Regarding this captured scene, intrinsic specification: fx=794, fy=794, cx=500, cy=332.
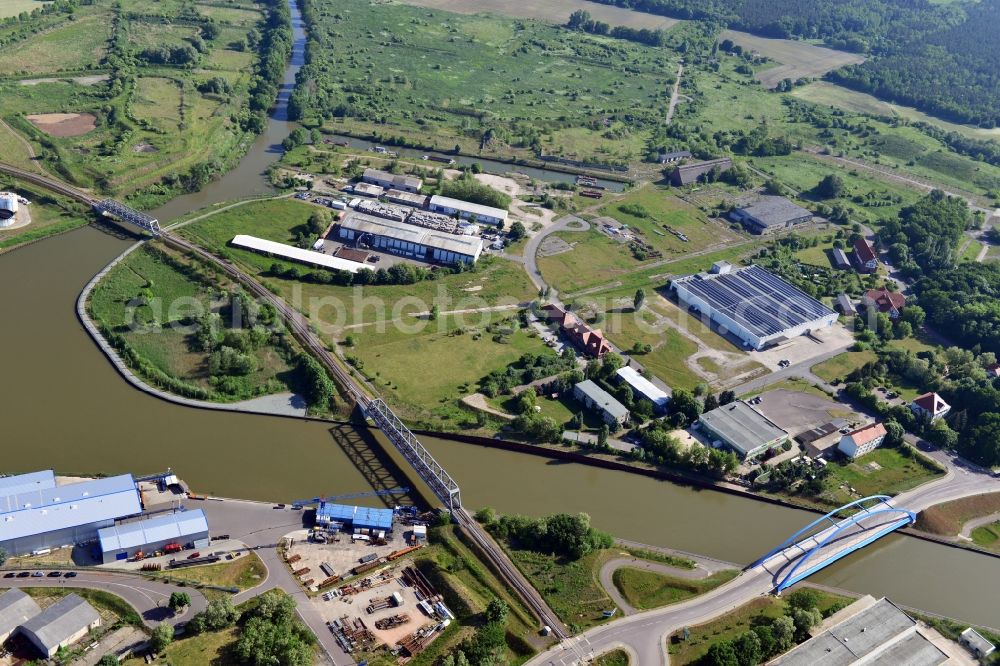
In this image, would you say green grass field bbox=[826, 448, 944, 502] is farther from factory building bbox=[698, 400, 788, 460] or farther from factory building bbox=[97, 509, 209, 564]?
factory building bbox=[97, 509, 209, 564]

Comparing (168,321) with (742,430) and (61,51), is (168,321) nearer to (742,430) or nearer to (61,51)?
(742,430)

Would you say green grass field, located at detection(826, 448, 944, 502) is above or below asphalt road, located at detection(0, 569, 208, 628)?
above

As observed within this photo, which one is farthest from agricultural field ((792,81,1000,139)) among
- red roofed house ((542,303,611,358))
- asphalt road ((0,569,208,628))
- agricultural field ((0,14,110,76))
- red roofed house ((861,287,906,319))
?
asphalt road ((0,569,208,628))

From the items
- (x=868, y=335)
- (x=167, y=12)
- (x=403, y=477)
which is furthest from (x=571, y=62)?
(x=403, y=477)

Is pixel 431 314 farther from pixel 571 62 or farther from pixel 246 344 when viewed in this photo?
Answer: pixel 571 62

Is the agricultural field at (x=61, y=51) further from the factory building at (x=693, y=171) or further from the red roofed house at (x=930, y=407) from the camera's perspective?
the red roofed house at (x=930, y=407)

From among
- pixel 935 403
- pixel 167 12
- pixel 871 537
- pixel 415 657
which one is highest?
pixel 167 12

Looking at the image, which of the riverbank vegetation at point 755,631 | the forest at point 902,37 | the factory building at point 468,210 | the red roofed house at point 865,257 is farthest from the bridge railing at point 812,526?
the forest at point 902,37
